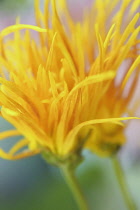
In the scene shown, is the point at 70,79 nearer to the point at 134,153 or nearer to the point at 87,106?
the point at 87,106

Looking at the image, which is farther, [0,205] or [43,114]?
[0,205]

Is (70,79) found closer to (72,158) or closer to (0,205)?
(72,158)

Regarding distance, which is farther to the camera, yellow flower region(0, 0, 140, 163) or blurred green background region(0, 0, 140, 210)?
blurred green background region(0, 0, 140, 210)

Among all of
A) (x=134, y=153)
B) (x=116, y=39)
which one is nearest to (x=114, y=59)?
(x=116, y=39)

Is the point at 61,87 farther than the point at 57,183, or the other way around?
the point at 57,183

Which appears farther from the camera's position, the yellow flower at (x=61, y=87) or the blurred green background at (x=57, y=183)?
the blurred green background at (x=57, y=183)

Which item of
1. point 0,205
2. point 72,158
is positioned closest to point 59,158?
point 72,158
